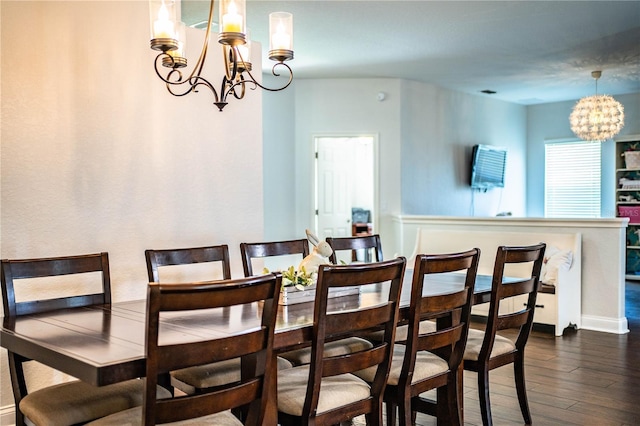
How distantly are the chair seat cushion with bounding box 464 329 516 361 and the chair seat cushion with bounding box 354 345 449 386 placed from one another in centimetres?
23

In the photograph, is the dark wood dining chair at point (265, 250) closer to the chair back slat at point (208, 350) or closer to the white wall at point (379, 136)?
the chair back slat at point (208, 350)

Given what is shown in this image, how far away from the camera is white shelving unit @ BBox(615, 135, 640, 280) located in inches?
353

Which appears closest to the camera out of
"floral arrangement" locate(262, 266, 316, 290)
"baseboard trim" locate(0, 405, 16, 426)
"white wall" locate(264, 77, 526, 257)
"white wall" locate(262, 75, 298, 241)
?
"floral arrangement" locate(262, 266, 316, 290)

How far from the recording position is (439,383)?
108 inches

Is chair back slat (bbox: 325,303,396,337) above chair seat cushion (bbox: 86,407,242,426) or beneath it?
above

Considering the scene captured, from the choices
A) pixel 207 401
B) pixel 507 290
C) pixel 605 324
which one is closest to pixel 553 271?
pixel 605 324

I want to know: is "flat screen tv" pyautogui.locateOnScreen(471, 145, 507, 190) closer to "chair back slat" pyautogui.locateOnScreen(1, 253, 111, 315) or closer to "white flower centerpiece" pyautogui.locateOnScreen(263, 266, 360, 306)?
"white flower centerpiece" pyautogui.locateOnScreen(263, 266, 360, 306)

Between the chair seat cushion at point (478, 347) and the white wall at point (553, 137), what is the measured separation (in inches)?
277

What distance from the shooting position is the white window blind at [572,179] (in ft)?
31.0

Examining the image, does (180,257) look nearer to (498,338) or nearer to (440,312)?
(440,312)

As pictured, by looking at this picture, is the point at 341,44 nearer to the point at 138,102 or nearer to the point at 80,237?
the point at 138,102

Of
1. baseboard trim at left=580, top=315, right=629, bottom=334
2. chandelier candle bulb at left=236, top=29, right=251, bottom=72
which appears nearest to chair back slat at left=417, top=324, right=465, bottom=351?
chandelier candle bulb at left=236, top=29, right=251, bottom=72

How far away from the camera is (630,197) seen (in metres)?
9.08

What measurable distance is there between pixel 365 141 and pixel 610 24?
4.24 metres
